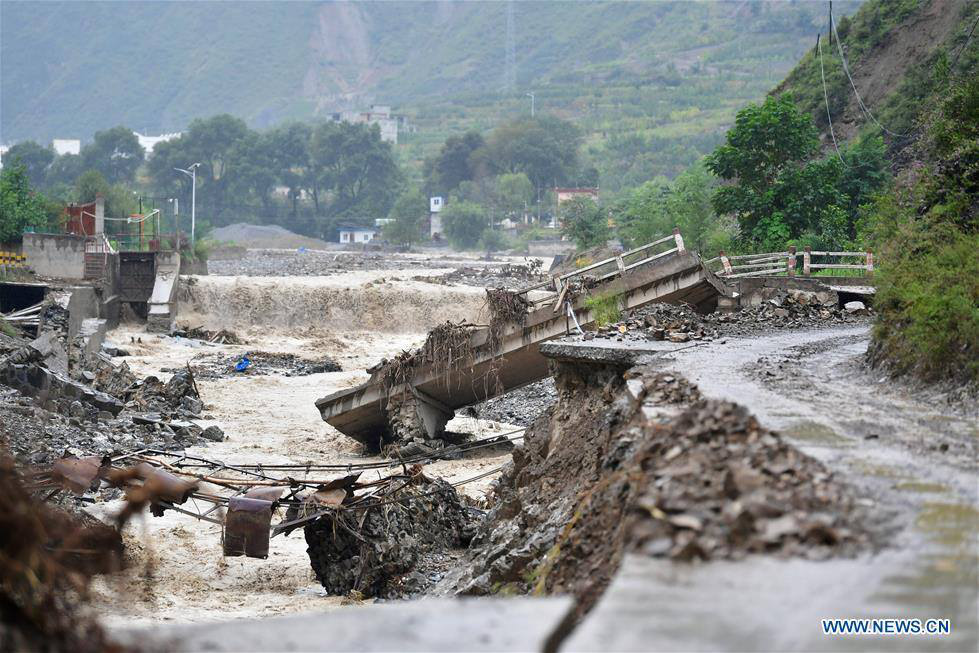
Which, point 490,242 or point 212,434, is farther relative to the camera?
point 490,242

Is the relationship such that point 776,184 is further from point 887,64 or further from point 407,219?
point 407,219

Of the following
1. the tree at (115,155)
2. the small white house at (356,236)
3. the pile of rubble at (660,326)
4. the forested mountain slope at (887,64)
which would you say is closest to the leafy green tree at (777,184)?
the forested mountain slope at (887,64)

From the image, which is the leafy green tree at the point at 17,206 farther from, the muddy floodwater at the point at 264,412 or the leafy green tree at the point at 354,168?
the leafy green tree at the point at 354,168

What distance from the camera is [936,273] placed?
13.7 meters

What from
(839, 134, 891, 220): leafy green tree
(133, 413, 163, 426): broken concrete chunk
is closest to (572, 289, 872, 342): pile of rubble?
(133, 413, 163, 426): broken concrete chunk

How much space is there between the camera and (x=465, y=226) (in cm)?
13325

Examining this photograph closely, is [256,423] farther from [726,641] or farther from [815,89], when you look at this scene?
[815,89]

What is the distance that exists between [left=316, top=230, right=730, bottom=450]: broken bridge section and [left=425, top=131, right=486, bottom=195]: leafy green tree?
13630 cm

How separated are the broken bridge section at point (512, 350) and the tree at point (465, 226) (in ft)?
357

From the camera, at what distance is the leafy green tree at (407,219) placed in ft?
436

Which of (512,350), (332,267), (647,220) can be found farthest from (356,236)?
(512,350)

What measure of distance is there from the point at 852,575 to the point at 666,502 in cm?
106

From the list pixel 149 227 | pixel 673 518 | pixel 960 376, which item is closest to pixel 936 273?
pixel 960 376

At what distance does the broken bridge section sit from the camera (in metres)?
21.9
